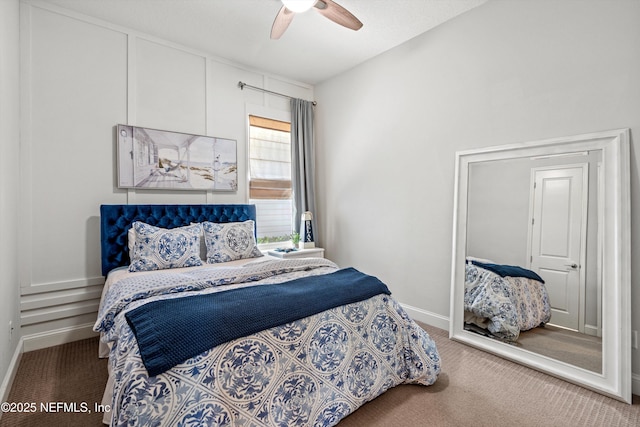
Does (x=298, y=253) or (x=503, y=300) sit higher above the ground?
(x=298, y=253)

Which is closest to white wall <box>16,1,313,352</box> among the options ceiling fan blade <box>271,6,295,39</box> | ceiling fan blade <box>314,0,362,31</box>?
ceiling fan blade <box>271,6,295,39</box>

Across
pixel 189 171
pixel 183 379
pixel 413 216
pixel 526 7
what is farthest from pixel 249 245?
pixel 526 7

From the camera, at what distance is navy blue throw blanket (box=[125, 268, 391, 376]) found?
1.32m

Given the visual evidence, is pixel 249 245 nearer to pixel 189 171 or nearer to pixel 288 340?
pixel 189 171

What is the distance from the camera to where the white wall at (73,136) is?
8.52ft

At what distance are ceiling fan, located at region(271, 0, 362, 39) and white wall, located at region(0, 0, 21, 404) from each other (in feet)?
5.57

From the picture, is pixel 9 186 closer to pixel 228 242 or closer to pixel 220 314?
pixel 228 242

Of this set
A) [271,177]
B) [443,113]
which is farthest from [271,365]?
[271,177]

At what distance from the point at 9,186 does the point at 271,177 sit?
8.04 feet

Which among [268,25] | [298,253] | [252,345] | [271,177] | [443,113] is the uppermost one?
[268,25]

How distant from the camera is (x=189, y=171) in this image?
3.35 m

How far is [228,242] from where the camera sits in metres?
3.10

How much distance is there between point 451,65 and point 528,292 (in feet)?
6.87

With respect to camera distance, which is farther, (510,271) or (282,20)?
(510,271)
